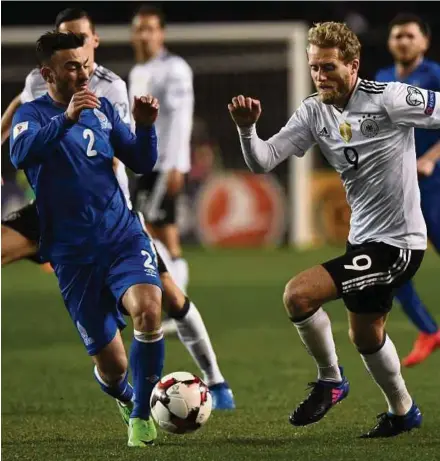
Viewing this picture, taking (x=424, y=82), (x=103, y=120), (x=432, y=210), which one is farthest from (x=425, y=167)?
(x=103, y=120)

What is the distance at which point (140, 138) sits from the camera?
572cm

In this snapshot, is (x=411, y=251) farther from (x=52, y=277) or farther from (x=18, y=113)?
(x=52, y=277)

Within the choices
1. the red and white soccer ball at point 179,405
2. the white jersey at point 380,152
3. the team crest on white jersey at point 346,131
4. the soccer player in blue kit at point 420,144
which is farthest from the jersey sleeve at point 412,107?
the soccer player in blue kit at point 420,144

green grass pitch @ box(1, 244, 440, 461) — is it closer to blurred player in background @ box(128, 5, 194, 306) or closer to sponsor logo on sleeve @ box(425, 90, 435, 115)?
blurred player in background @ box(128, 5, 194, 306)

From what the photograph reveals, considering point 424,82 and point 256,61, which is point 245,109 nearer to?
point 424,82

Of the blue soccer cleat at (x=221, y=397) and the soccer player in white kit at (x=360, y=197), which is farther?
the blue soccer cleat at (x=221, y=397)

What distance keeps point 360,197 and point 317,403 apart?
952mm

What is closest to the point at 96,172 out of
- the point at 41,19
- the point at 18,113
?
the point at 18,113

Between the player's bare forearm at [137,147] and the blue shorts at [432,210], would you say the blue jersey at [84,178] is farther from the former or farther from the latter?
the blue shorts at [432,210]

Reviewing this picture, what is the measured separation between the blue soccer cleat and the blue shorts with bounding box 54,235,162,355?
3.21 ft

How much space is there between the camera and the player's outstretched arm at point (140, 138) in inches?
221

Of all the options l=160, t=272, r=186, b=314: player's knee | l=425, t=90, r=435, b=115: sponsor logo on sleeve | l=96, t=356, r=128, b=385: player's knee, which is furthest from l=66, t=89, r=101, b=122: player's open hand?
l=425, t=90, r=435, b=115: sponsor logo on sleeve

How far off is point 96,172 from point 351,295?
4.23 ft

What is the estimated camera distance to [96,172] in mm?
5773
